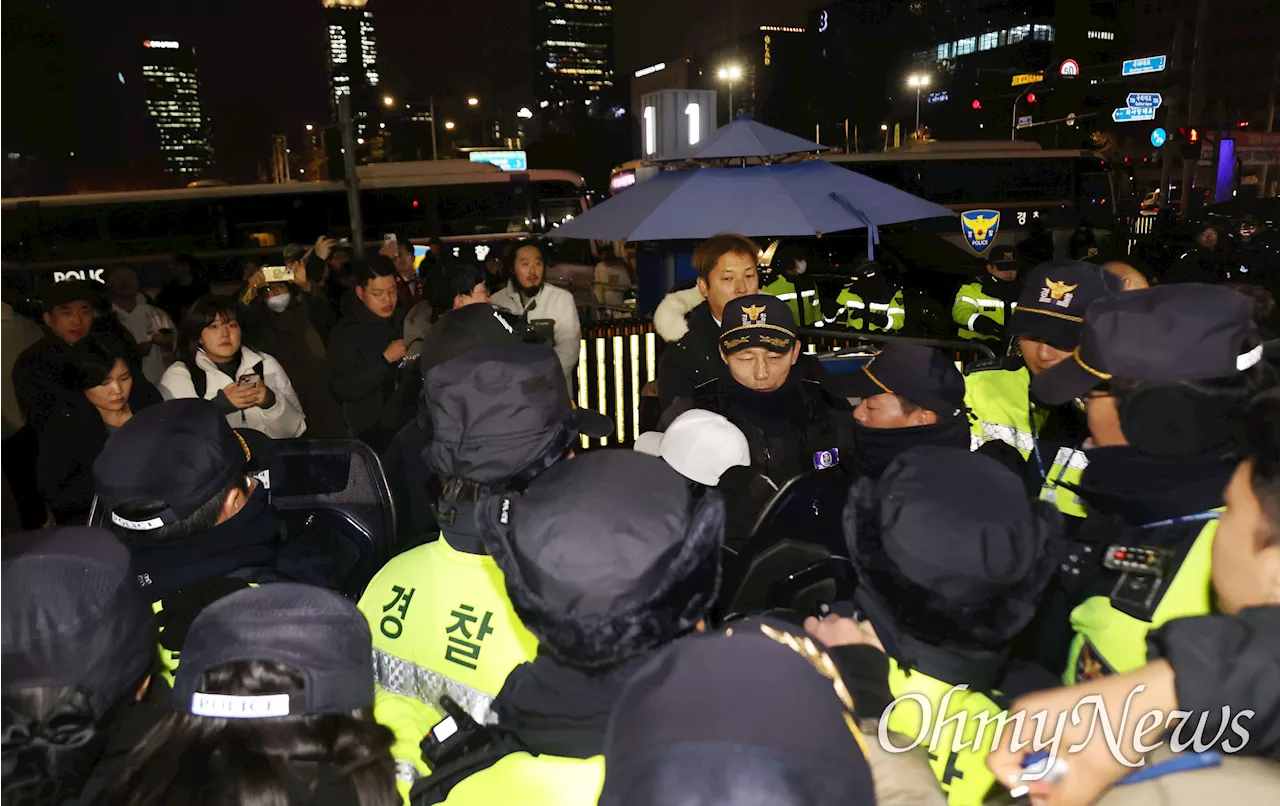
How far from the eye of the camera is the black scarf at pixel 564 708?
1.55 meters

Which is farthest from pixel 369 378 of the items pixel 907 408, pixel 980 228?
pixel 980 228

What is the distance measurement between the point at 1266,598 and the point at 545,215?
63.8 feet

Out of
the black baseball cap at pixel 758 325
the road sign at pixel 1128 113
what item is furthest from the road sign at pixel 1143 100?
the black baseball cap at pixel 758 325

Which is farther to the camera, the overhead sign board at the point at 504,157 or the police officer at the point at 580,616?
the overhead sign board at the point at 504,157

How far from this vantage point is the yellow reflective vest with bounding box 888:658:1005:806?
1.65 meters

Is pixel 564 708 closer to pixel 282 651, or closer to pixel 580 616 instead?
pixel 580 616

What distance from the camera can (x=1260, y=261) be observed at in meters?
13.9

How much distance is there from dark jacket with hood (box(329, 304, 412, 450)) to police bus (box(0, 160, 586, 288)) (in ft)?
45.6

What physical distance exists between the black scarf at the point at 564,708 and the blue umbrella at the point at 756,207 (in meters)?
3.60

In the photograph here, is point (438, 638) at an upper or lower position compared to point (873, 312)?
lower

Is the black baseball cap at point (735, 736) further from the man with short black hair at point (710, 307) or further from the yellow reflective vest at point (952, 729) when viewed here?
the man with short black hair at point (710, 307)

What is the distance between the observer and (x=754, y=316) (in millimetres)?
3676

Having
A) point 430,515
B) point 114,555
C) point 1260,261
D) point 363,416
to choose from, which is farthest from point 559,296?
point 1260,261

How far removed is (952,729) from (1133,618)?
0.51 metres
